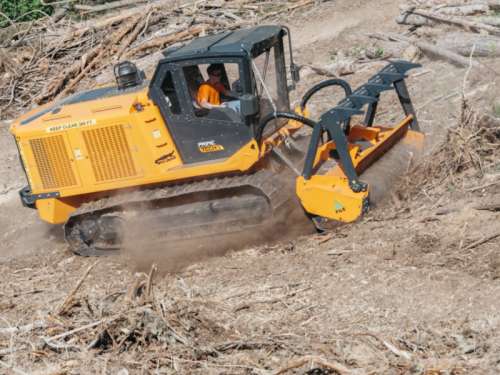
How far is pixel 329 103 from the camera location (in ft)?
43.6

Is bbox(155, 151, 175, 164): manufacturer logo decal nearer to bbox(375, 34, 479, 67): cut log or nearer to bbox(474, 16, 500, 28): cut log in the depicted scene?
bbox(375, 34, 479, 67): cut log

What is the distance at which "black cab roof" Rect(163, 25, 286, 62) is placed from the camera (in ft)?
28.2

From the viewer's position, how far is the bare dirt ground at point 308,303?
5980 millimetres

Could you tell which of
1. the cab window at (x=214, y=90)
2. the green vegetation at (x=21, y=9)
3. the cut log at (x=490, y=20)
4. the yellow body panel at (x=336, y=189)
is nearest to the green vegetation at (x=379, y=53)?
the cut log at (x=490, y=20)

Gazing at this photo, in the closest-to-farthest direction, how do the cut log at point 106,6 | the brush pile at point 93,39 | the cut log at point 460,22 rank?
the cut log at point 460,22, the brush pile at point 93,39, the cut log at point 106,6

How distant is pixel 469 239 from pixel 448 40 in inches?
296

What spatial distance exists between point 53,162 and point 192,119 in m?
1.93

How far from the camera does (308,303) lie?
7.09m

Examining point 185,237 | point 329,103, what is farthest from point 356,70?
point 185,237

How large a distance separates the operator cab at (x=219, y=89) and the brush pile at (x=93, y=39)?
807cm

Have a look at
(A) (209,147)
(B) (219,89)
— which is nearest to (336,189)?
(A) (209,147)

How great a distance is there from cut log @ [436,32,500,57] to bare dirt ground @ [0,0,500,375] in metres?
4.39

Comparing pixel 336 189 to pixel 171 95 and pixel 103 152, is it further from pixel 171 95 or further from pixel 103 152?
pixel 103 152

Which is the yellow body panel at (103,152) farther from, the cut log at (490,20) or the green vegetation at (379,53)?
the cut log at (490,20)
